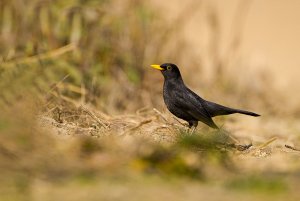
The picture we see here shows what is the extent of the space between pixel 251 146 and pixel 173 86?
1.35m

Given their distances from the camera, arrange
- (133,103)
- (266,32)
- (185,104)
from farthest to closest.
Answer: (266,32) < (133,103) < (185,104)

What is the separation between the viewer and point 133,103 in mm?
8766

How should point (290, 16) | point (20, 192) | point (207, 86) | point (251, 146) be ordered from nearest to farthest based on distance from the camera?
point (20, 192), point (251, 146), point (207, 86), point (290, 16)

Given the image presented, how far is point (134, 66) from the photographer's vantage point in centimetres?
915

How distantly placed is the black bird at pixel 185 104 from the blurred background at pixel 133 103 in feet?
0.58

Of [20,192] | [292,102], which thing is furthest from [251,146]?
[292,102]

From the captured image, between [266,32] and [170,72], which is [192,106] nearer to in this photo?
[170,72]

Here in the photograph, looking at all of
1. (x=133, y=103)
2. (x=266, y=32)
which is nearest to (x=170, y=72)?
(x=133, y=103)

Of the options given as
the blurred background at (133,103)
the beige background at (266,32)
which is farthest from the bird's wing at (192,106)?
the beige background at (266,32)

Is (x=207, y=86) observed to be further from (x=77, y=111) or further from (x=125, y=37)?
(x=77, y=111)

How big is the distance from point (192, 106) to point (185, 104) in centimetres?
7

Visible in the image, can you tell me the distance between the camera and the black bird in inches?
272

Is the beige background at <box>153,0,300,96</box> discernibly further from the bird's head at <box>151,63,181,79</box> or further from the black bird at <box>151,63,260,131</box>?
the black bird at <box>151,63,260,131</box>

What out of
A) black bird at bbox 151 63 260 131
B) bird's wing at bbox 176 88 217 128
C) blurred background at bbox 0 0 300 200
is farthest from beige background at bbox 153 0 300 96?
bird's wing at bbox 176 88 217 128
